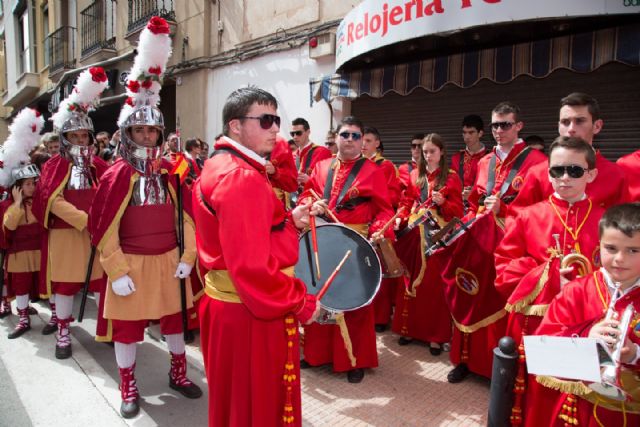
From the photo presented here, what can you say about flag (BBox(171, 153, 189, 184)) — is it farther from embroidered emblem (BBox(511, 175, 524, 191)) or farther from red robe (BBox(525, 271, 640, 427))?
red robe (BBox(525, 271, 640, 427))

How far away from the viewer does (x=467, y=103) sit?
6996 mm

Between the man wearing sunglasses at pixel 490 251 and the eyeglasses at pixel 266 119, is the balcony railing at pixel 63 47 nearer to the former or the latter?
the man wearing sunglasses at pixel 490 251

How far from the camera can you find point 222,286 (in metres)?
2.22

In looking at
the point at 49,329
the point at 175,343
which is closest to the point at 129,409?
the point at 175,343

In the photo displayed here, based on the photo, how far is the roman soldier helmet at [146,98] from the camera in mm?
3525

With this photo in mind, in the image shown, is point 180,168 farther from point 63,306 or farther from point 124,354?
point 63,306

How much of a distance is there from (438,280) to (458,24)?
306 centimetres

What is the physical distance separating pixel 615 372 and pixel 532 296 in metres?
0.84

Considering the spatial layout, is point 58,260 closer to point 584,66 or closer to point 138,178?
point 138,178

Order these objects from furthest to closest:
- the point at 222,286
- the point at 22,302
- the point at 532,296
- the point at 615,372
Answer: the point at 22,302 → the point at 532,296 → the point at 222,286 → the point at 615,372

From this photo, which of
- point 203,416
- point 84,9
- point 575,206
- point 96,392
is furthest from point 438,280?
point 84,9

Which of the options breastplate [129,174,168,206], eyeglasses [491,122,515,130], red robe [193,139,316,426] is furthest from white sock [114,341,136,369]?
eyeglasses [491,122,515,130]

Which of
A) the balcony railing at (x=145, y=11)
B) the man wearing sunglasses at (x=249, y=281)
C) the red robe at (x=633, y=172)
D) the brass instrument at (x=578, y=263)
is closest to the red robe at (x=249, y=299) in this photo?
the man wearing sunglasses at (x=249, y=281)

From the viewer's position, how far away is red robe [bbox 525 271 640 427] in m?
2.04
